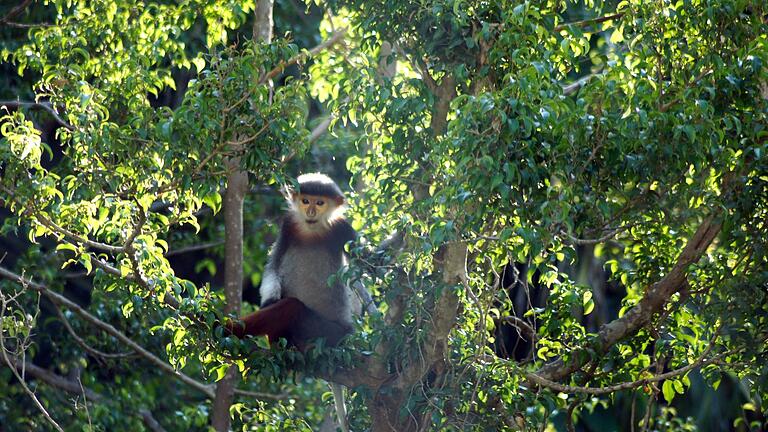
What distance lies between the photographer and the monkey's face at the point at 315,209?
16.5 feet

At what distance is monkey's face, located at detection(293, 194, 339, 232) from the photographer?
16.5 feet

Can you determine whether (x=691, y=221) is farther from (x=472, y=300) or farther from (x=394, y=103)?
(x=394, y=103)

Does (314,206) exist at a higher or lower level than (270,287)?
higher

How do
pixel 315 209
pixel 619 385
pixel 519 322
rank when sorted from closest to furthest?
pixel 619 385 < pixel 519 322 < pixel 315 209

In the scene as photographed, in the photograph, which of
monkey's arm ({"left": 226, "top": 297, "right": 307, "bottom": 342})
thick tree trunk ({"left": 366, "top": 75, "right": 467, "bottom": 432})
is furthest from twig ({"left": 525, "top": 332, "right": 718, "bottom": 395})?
monkey's arm ({"left": 226, "top": 297, "right": 307, "bottom": 342})

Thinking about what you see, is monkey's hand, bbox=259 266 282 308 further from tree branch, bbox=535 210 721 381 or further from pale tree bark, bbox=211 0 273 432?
tree branch, bbox=535 210 721 381

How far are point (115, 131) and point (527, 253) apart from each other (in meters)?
1.51

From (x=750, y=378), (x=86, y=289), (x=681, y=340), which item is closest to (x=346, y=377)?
(x=681, y=340)

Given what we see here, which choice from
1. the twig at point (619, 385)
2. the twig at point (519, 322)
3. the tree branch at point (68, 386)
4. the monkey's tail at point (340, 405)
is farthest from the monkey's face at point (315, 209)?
the tree branch at point (68, 386)

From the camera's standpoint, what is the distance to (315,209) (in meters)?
5.01

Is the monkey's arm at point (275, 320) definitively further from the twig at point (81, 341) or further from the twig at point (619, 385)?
the twig at point (81, 341)

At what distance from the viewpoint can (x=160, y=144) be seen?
12.2ft

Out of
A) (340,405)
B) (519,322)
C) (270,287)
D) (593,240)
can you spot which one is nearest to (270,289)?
(270,287)

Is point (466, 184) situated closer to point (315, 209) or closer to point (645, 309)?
point (645, 309)
